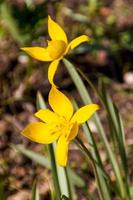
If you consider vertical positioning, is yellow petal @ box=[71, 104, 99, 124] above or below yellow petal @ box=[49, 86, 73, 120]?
below

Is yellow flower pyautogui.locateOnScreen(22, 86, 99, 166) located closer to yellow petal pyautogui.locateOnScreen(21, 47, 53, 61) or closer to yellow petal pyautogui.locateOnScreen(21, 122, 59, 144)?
yellow petal pyautogui.locateOnScreen(21, 122, 59, 144)

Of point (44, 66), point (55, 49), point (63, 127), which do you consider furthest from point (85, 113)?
point (44, 66)

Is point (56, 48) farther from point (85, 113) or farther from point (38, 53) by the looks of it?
point (85, 113)

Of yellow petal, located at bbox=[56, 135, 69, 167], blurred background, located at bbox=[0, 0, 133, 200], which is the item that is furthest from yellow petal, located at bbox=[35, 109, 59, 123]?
blurred background, located at bbox=[0, 0, 133, 200]

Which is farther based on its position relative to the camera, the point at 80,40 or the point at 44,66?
the point at 44,66

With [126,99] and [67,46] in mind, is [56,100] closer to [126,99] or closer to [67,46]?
[67,46]

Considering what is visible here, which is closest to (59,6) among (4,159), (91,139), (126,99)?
(126,99)
